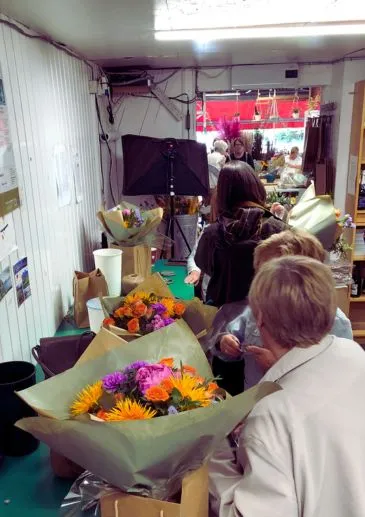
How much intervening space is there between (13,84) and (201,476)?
1.67 m

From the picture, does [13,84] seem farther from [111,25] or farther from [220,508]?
[220,508]

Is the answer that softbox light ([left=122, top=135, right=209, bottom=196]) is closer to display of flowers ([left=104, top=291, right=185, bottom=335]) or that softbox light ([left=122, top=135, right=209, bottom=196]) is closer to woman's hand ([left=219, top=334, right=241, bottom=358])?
display of flowers ([left=104, top=291, right=185, bottom=335])

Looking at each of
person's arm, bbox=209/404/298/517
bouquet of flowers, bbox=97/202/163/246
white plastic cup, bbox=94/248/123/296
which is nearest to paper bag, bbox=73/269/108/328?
white plastic cup, bbox=94/248/123/296

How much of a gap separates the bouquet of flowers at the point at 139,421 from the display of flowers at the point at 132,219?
5.91 ft

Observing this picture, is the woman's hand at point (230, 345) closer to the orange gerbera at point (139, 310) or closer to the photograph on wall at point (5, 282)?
the orange gerbera at point (139, 310)

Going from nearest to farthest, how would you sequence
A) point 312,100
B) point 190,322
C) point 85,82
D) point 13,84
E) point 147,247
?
point 190,322, point 13,84, point 147,247, point 85,82, point 312,100

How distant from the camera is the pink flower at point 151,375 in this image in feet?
3.04

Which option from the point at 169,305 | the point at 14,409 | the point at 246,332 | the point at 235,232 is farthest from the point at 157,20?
the point at 14,409

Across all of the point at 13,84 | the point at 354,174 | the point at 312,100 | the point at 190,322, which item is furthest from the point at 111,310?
the point at 312,100

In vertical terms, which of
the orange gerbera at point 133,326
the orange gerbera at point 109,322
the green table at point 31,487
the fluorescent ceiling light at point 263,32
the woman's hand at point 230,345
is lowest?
the green table at point 31,487

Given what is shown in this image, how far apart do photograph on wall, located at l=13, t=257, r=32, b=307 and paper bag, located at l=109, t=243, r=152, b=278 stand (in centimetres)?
87

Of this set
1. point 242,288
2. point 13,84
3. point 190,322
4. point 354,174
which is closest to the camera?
point 190,322

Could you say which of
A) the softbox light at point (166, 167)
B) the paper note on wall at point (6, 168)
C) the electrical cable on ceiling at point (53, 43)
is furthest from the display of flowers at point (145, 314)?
the softbox light at point (166, 167)

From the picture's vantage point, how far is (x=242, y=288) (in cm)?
208
